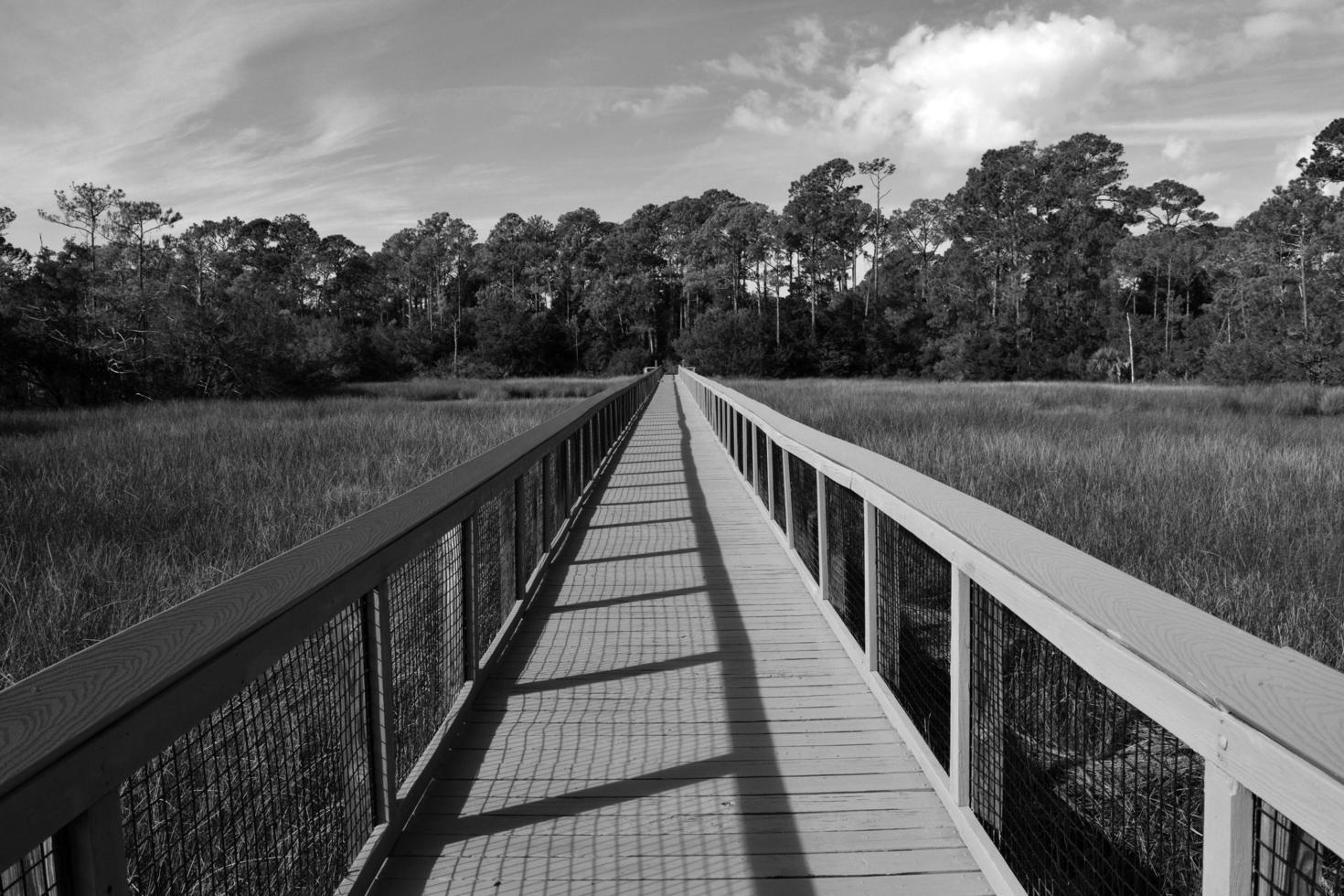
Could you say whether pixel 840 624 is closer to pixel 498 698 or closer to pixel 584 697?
pixel 584 697

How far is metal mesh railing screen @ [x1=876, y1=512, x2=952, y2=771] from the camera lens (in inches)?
145

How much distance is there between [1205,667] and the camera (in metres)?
1.28

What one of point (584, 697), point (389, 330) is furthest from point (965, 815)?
point (389, 330)

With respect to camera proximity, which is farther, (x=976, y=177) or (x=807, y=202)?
(x=807, y=202)

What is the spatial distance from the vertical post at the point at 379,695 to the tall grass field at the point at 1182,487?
395cm

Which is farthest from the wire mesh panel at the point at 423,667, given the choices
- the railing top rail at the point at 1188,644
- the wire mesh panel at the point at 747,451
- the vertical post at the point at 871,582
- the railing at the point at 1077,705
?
the wire mesh panel at the point at 747,451

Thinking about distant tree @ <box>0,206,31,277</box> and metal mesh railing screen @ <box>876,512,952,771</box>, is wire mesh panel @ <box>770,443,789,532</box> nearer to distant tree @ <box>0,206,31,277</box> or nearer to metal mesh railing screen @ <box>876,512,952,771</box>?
metal mesh railing screen @ <box>876,512,952,771</box>

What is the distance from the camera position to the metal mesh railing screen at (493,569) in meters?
4.58

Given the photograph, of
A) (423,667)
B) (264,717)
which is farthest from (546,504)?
(264,717)

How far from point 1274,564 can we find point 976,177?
54.9 meters

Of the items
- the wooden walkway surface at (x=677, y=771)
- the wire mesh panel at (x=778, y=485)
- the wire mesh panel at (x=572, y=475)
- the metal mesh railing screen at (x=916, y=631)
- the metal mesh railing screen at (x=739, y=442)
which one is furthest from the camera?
the metal mesh railing screen at (x=739, y=442)

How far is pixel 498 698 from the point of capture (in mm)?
3564

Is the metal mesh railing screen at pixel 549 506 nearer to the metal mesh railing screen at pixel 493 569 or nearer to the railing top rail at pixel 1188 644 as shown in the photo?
the metal mesh railing screen at pixel 493 569

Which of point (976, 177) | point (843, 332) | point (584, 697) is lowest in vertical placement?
point (584, 697)
